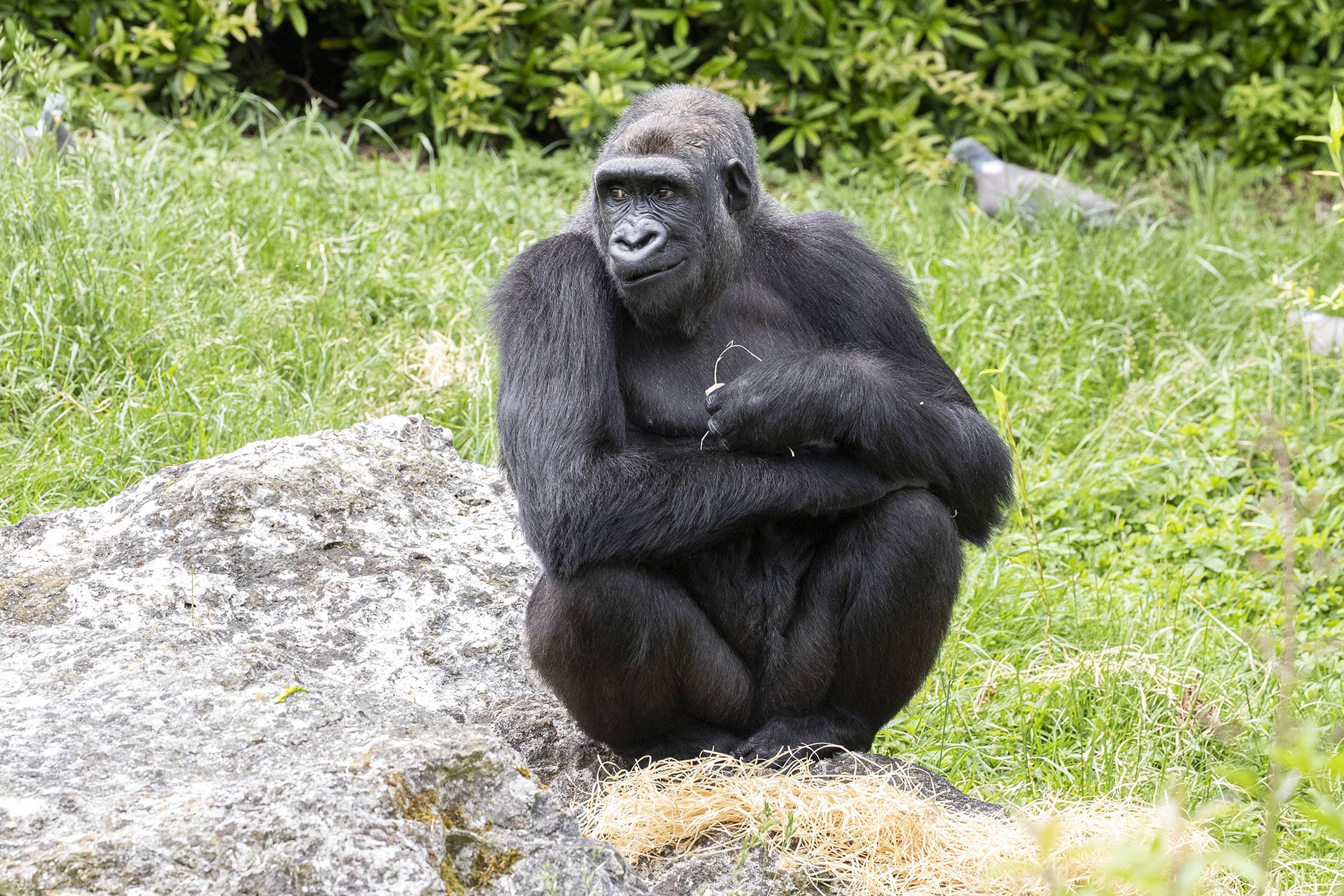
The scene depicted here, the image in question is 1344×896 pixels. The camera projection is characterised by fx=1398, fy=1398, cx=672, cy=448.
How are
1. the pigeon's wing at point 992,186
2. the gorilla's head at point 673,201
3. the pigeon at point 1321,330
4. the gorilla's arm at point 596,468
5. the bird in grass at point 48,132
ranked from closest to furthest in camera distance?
the gorilla's arm at point 596,468, the gorilla's head at point 673,201, the bird in grass at point 48,132, the pigeon at point 1321,330, the pigeon's wing at point 992,186

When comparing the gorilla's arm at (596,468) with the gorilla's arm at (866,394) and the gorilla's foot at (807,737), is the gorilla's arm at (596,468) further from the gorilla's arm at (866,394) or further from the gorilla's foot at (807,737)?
the gorilla's foot at (807,737)

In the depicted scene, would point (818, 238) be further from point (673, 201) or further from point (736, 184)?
point (673, 201)

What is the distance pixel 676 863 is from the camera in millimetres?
2781

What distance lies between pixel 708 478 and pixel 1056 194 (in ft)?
17.0

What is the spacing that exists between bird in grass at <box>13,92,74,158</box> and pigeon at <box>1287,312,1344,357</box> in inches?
225

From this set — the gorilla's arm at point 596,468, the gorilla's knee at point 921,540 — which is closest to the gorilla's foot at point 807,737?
the gorilla's knee at point 921,540

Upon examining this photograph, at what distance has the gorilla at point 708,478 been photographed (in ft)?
10.5

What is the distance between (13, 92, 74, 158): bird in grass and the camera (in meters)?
5.99

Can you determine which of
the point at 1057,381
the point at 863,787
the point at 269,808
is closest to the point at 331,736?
the point at 269,808

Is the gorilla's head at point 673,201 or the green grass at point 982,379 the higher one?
the gorilla's head at point 673,201

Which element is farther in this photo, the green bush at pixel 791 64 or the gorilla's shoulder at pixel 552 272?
the green bush at pixel 791 64

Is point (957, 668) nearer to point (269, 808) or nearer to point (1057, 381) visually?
point (1057, 381)

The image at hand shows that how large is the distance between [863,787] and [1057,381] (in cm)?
365

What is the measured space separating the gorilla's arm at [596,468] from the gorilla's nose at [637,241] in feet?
0.48
